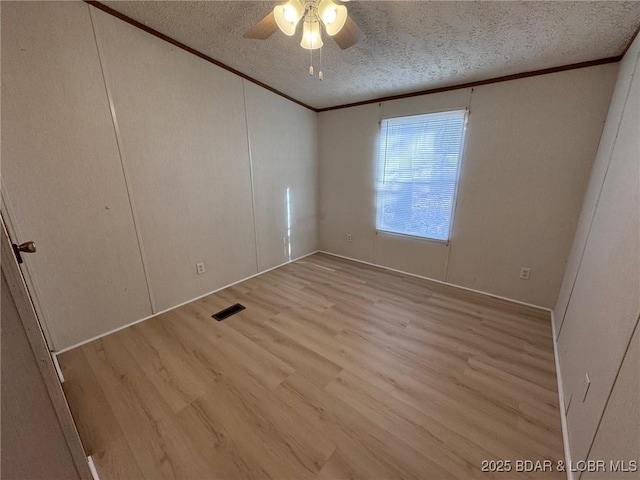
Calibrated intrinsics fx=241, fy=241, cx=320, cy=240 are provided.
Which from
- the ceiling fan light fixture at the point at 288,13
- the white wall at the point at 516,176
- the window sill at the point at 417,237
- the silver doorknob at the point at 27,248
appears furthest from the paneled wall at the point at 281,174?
the silver doorknob at the point at 27,248

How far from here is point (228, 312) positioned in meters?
2.45

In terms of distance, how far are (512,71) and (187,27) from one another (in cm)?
290

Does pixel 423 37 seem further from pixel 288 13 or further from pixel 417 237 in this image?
pixel 417 237

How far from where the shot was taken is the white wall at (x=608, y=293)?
0.90 m

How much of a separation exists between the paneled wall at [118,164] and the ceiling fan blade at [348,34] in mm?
1549

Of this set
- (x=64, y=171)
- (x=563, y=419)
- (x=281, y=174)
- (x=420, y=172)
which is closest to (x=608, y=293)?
(x=563, y=419)

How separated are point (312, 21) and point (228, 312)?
8.13 feet

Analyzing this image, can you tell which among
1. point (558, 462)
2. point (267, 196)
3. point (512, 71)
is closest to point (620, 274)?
point (558, 462)

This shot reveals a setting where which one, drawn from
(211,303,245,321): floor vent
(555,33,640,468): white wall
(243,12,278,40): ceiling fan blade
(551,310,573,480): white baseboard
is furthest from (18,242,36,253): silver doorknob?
(551,310,573,480): white baseboard

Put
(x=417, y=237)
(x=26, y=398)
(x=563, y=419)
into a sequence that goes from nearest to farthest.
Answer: (x=26, y=398) < (x=563, y=419) < (x=417, y=237)

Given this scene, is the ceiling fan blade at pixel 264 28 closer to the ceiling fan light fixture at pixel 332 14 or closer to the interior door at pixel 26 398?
the ceiling fan light fixture at pixel 332 14

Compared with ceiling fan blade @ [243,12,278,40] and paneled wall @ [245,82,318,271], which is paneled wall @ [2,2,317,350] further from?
ceiling fan blade @ [243,12,278,40]

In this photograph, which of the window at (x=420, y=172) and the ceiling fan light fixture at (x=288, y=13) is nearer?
the ceiling fan light fixture at (x=288, y=13)

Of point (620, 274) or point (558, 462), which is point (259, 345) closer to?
point (558, 462)
